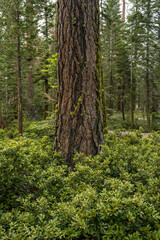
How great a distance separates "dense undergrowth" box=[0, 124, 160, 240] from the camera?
143 cm

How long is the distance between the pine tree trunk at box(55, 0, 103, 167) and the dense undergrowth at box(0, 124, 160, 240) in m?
0.39

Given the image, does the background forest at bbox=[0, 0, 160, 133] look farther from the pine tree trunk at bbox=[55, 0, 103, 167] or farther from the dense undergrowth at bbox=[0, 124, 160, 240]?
the dense undergrowth at bbox=[0, 124, 160, 240]

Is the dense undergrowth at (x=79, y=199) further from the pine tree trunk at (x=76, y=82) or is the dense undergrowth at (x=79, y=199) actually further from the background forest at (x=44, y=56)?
the background forest at (x=44, y=56)

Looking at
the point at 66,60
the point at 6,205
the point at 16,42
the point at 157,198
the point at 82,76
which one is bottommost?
the point at 6,205

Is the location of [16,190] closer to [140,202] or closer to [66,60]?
[140,202]

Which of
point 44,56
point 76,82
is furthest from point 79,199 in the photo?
point 44,56

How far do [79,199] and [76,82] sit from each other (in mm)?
2121

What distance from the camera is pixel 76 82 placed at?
3215 mm

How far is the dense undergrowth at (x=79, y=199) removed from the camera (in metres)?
1.43

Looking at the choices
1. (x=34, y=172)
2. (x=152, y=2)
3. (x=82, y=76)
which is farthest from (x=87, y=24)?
(x=152, y=2)

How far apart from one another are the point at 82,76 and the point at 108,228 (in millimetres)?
2505

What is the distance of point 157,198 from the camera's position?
1.63 metres

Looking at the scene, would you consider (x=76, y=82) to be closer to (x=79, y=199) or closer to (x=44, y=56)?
(x=79, y=199)

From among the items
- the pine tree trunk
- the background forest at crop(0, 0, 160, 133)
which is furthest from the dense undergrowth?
the background forest at crop(0, 0, 160, 133)
